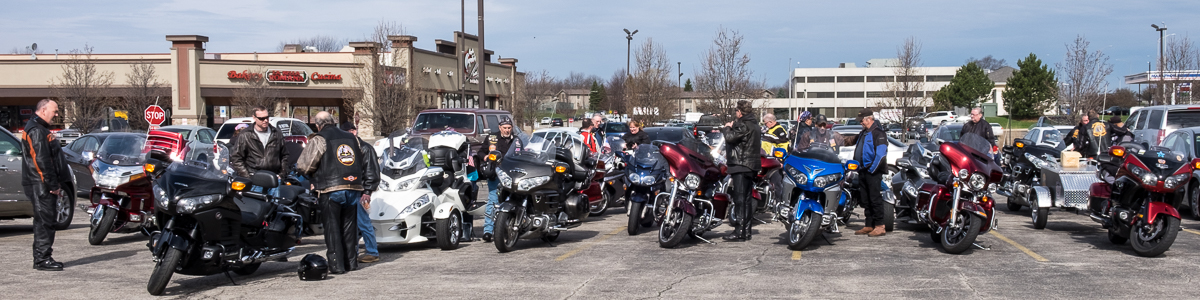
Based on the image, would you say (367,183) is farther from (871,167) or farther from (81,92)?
(81,92)

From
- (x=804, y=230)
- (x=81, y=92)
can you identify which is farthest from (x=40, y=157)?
(x=81, y=92)

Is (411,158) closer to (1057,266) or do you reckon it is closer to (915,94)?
(1057,266)

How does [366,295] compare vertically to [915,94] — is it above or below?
below

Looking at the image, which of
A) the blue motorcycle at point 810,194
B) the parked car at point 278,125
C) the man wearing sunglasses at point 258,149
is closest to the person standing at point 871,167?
the blue motorcycle at point 810,194

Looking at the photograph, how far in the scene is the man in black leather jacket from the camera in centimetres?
882

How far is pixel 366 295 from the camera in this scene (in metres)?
7.49

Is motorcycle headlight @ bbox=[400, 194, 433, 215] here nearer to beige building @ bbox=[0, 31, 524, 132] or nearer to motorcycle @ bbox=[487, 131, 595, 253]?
motorcycle @ bbox=[487, 131, 595, 253]

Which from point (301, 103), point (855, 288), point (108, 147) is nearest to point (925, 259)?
point (855, 288)

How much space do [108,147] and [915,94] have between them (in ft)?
124

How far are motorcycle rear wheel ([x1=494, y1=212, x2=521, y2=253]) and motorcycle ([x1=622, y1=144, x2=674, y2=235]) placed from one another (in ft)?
6.00

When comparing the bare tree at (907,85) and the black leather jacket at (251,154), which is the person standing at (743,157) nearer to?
the black leather jacket at (251,154)

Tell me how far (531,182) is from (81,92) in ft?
136

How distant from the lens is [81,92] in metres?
43.7

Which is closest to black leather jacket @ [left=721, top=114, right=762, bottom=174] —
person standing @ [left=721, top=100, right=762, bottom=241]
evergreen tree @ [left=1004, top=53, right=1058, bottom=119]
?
person standing @ [left=721, top=100, right=762, bottom=241]
